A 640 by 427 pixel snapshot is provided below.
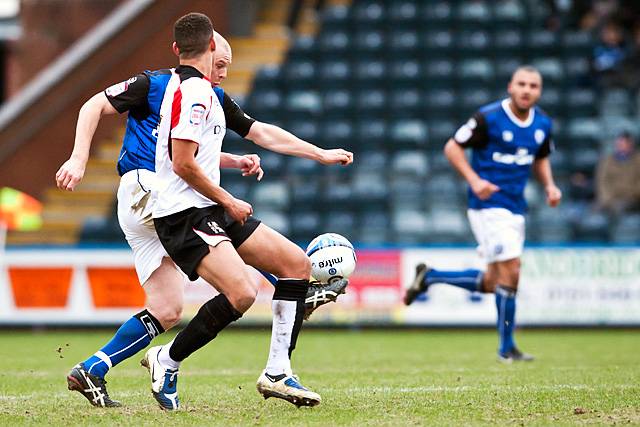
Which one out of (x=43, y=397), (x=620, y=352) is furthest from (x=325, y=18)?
(x=43, y=397)

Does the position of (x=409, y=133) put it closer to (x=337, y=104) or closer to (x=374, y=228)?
(x=337, y=104)

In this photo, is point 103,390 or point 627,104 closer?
point 103,390

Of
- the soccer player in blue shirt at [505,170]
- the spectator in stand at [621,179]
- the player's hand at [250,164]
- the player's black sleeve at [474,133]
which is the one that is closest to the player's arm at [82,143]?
the player's hand at [250,164]

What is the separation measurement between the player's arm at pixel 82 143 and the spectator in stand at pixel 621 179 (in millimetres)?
10210

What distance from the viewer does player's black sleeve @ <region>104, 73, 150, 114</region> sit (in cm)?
602

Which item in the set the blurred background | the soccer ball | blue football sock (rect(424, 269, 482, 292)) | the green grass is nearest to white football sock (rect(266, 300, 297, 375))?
the green grass

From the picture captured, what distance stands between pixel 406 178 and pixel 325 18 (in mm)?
4592

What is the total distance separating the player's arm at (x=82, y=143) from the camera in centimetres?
570

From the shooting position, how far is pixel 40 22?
18531 mm

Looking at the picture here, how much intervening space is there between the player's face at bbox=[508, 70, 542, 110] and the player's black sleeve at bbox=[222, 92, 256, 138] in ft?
12.2

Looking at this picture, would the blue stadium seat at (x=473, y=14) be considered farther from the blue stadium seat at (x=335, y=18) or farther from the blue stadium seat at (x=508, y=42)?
the blue stadium seat at (x=335, y=18)

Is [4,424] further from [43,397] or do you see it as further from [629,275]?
[629,275]

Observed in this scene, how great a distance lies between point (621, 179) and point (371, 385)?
8.67 m

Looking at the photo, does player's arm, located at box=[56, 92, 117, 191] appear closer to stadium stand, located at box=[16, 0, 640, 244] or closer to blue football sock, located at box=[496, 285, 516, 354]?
blue football sock, located at box=[496, 285, 516, 354]
